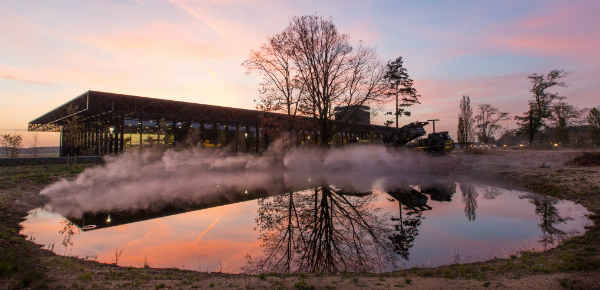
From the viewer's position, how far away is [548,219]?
10406mm

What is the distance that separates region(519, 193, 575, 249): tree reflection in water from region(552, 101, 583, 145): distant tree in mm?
43906

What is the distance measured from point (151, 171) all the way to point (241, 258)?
893 inches

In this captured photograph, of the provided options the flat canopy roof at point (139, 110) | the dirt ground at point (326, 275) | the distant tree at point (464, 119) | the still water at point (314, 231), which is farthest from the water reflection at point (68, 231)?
the distant tree at point (464, 119)

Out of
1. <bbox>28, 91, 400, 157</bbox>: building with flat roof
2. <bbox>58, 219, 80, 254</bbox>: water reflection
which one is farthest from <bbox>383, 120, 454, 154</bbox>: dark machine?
<bbox>58, 219, 80, 254</bbox>: water reflection

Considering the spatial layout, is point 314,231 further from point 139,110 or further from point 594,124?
point 594,124

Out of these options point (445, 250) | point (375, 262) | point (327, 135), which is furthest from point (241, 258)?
point (327, 135)

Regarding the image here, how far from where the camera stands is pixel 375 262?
7105 millimetres

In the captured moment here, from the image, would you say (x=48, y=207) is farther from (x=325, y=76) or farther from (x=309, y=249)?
(x=325, y=76)

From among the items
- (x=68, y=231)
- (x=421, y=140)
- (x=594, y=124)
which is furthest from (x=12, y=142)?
(x=594, y=124)

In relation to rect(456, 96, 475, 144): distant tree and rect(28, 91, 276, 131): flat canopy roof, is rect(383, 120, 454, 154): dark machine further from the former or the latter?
rect(456, 96, 475, 144): distant tree

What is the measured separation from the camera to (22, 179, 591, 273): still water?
A: 7387mm

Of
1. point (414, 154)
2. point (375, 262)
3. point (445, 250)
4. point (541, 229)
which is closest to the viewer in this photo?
point (375, 262)

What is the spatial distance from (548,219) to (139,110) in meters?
44.5

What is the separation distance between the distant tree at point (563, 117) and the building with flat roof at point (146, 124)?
34.6 metres
